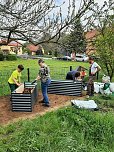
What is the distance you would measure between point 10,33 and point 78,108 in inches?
144

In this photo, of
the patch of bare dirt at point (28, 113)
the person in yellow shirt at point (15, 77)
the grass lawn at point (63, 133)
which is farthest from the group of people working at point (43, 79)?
the grass lawn at point (63, 133)

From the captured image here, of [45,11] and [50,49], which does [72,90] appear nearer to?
[50,49]

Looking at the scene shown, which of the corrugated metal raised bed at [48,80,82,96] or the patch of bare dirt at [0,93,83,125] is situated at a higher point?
the corrugated metal raised bed at [48,80,82,96]

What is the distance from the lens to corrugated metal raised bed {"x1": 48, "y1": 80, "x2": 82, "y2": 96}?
460 inches

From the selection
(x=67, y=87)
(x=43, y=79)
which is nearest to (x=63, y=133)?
(x=43, y=79)

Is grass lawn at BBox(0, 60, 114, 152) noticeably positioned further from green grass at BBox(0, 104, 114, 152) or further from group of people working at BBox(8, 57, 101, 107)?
group of people working at BBox(8, 57, 101, 107)

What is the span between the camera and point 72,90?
1173cm

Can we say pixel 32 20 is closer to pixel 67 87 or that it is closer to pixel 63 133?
pixel 63 133

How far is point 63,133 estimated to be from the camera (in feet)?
21.7

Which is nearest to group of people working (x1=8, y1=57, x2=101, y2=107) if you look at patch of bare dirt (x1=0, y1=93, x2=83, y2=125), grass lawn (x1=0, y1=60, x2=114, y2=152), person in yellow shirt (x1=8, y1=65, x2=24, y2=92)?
person in yellow shirt (x1=8, y1=65, x2=24, y2=92)

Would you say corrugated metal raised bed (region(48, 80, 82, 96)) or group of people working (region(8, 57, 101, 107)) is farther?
corrugated metal raised bed (region(48, 80, 82, 96))

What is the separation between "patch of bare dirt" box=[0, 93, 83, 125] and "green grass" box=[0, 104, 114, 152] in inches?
27.9

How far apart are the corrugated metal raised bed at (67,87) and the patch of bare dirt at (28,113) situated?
33cm

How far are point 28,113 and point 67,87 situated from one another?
10.7ft
